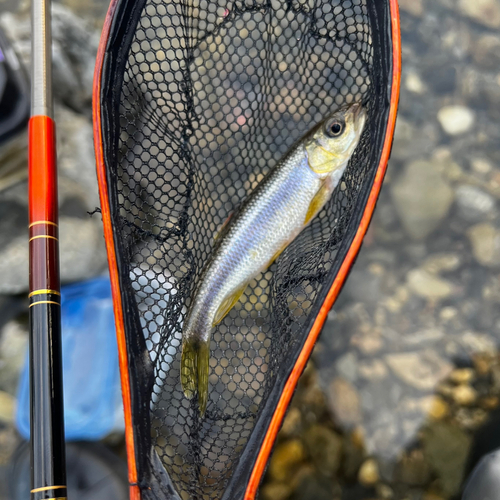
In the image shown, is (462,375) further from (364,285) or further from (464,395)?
(364,285)

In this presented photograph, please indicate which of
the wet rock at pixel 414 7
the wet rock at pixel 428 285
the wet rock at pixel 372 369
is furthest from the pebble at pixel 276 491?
the wet rock at pixel 414 7

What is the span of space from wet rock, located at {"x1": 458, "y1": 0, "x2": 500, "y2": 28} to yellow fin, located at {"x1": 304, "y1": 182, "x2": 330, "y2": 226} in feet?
6.11

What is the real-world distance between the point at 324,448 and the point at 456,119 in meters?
1.87

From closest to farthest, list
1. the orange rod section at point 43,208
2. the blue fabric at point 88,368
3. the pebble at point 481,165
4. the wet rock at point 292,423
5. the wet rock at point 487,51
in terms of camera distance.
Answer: the orange rod section at point 43,208
the blue fabric at point 88,368
the wet rock at point 292,423
the pebble at point 481,165
the wet rock at point 487,51

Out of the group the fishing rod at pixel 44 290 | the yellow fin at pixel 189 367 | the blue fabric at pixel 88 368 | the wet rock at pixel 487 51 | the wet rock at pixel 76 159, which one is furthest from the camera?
the wet rock at pixel 487 51

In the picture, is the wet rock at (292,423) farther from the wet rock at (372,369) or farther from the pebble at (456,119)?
the pebble at (456,119)

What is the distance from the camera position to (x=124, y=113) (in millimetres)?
1349

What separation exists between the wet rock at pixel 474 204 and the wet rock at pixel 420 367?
2.48 ft

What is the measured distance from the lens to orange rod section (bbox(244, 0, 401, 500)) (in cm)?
97

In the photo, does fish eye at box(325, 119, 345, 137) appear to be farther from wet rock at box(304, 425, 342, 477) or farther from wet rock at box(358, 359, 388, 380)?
wet rock at box(304, 425, 342, 477)

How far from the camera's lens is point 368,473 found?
6.03 ft

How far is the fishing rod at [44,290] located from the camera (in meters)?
0.94

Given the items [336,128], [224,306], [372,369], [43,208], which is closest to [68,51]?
[43,208]

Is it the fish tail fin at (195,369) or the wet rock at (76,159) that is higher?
the wet rock at (76,159)
